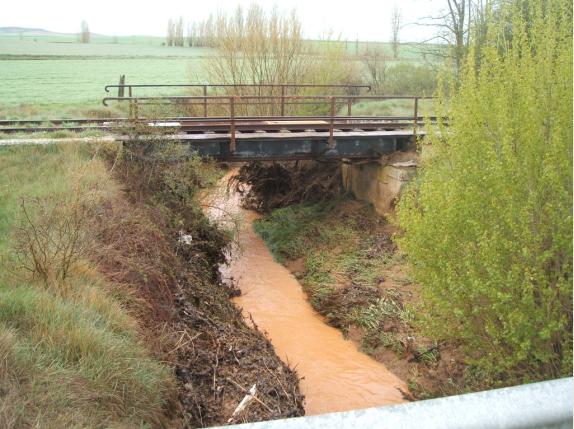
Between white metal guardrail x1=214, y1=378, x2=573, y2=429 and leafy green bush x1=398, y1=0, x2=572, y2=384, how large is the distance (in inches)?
167

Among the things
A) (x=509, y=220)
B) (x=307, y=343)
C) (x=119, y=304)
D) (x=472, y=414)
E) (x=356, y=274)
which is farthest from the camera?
(x=356, y=274)

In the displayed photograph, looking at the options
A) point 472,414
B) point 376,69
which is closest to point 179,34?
point 376,69

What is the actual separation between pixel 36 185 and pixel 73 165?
115cm

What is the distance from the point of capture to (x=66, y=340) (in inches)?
227

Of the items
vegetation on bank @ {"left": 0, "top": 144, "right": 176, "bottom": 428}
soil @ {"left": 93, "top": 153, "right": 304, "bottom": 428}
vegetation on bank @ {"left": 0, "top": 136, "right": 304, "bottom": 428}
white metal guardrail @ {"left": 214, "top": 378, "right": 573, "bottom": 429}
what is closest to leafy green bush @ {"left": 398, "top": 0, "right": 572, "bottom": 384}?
soil @ {"left": 93, "top": 153, "right": 304, "bottom": 428}

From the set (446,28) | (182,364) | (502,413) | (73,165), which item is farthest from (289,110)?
(502,413)

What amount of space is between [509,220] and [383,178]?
37.8ft

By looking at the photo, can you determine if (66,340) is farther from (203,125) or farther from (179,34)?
(179,34)

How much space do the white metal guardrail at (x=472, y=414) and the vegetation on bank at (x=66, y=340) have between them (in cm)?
347

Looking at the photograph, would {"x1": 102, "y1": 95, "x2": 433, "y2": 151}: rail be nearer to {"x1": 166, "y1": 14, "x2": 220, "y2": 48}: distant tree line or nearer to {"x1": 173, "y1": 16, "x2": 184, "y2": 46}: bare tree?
{"x1": 166, "y1": 14, "x2": 220, "y2": 48}: distant tree line

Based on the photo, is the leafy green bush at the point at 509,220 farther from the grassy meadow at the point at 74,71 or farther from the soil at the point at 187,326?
the grassy meadow at the point at 74,71

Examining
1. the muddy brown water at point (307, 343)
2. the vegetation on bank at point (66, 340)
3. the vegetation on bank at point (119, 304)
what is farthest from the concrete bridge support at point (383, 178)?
the vegetation on bank at point (66, 340)

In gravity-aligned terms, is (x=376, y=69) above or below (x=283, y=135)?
above

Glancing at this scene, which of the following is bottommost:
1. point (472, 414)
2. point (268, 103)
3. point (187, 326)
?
point (187, 326)
